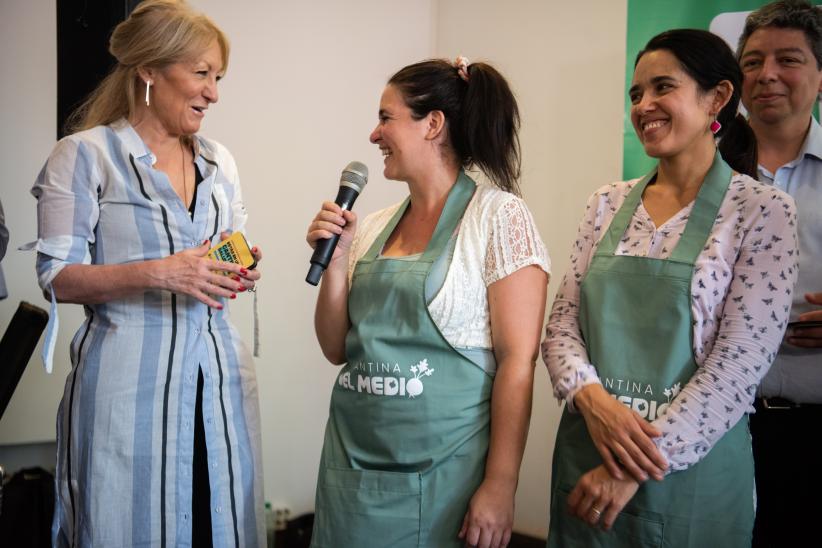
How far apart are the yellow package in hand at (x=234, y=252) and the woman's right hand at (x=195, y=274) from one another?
0.11 ft

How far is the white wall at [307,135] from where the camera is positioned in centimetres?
278

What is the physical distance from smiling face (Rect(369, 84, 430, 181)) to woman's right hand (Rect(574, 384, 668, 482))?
0.63 metres

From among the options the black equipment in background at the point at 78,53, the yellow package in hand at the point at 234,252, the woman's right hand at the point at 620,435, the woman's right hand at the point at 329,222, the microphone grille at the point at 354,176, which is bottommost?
the woman's right hand at the point at 620,435

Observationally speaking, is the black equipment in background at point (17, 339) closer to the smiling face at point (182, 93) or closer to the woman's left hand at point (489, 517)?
the smiling face at point (182, 93)

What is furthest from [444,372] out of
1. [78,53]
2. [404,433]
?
[78,53]

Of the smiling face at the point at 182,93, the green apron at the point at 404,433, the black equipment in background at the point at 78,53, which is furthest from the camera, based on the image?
the black equipment in background at the point at 78,53

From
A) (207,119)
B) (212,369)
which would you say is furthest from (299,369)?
(212,369)

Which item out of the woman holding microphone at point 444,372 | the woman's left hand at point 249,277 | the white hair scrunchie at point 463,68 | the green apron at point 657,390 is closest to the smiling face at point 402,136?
the woman holding microphone at point 444,372

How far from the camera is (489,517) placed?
146 centimetres

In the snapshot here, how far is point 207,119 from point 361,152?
753 millimetres

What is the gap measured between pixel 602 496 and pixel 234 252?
94cm

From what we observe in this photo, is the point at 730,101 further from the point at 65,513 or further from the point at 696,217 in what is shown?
the point at 65,513

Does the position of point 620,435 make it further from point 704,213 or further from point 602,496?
point 704,213

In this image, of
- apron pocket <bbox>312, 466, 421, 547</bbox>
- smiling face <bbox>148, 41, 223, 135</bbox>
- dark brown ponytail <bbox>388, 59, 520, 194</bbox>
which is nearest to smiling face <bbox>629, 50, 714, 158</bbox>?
dark brown ponytail <bbox>388, 59, 520, 194</bbox>
